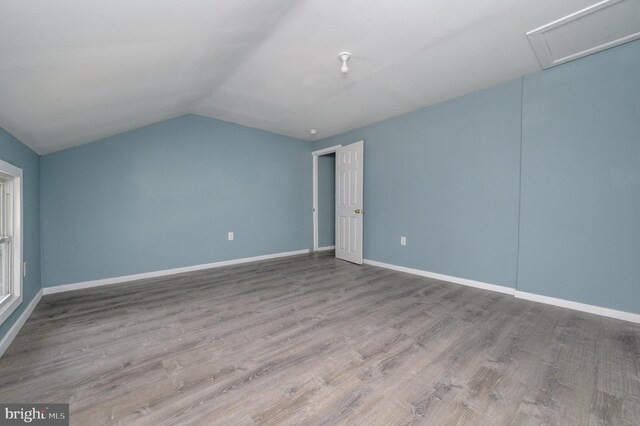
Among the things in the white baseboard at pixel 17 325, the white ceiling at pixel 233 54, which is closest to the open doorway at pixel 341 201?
the white ceiling at pixel 233 54

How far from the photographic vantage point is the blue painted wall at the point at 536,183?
89.5 inches

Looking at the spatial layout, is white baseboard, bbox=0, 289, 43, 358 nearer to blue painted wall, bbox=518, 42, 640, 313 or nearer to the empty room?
the empty room

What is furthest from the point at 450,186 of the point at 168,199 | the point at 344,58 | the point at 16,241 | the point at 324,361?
the point at 16,241

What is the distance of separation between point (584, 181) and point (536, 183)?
0.35m

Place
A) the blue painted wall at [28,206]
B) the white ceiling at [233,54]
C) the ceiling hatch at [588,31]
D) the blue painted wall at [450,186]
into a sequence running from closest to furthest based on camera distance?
the white ceiling at [233,54] → the ceiling hatch at [588,31] → the blue painted wall at [28,206] → the blue painted wall at [450,186]

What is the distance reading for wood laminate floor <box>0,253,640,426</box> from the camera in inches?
51.2

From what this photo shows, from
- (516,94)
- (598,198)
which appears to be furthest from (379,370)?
(516,94)

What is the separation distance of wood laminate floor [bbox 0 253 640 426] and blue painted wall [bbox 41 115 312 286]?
701 millimetres

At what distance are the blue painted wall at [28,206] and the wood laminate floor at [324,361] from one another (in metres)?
0.20

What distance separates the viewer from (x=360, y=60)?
7.60 feet

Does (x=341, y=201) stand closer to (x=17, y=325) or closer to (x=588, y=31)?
(x=588, y=31)

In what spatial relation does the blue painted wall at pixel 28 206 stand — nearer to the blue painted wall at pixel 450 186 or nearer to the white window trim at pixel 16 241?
the white window trim at pixel 16 241

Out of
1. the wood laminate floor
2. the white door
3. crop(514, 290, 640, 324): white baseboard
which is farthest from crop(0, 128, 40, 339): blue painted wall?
crop(514, 290, 640, 324): white baseboard

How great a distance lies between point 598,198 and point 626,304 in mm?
929
